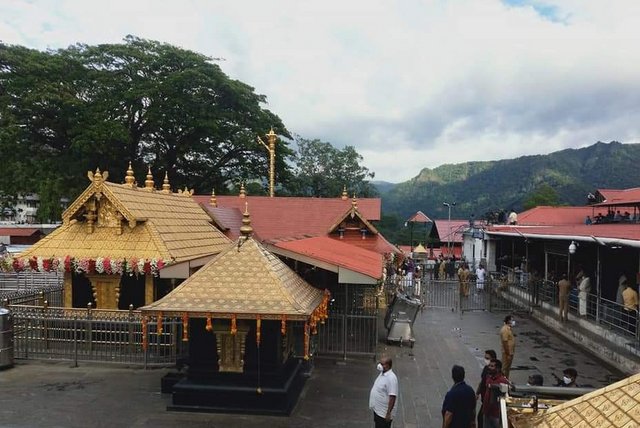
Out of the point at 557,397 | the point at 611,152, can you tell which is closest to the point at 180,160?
the point at 557,397

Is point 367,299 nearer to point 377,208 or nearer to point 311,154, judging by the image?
point 377,208

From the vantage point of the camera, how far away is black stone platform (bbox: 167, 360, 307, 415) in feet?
32.1

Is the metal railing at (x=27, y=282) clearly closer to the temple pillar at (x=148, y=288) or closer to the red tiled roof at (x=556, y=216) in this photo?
the temple pillar at (x=148, y=288)

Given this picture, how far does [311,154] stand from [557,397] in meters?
48.0

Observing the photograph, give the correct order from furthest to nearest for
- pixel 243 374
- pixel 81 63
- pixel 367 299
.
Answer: pixel 81 63 → pixel 367 299 → pixel 243 374

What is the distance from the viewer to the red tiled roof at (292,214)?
22.2 m

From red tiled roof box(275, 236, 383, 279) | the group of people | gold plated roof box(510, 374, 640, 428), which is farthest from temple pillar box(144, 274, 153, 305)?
gold plated roof box(510, 374, 640, 428)

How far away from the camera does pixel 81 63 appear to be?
38.7 meters

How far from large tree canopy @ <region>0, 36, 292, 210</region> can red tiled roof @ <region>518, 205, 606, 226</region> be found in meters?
19.0

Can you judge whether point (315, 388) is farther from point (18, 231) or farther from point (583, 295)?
point (18, 231)

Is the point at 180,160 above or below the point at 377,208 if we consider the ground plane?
above

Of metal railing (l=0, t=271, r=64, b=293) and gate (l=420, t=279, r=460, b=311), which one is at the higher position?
metal railing (l=0, t=271, r=64, b=293)

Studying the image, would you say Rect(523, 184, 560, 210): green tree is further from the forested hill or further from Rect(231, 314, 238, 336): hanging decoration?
Rect(231, 314, 238, 336): hanging decoration

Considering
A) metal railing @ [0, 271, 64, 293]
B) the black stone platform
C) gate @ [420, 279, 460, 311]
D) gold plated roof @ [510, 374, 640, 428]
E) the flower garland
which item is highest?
the flower garland
